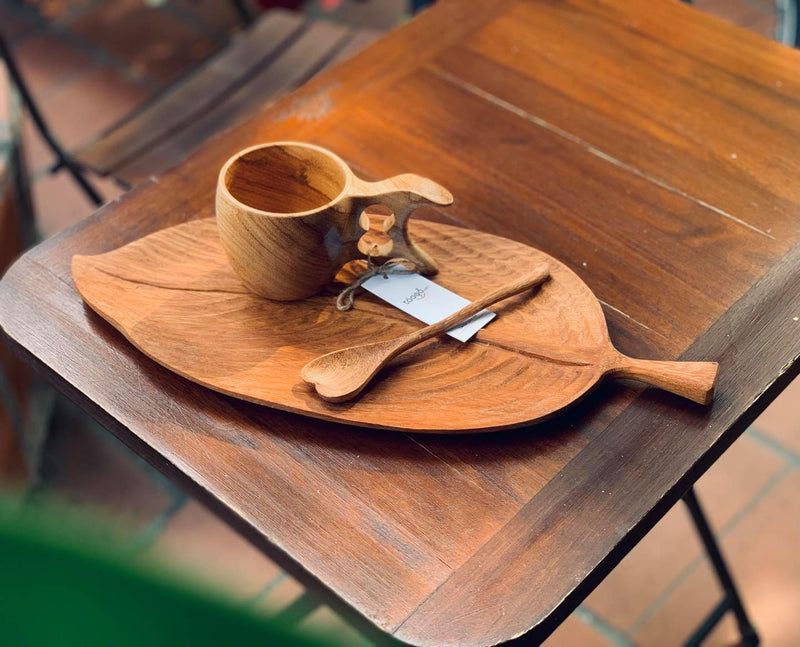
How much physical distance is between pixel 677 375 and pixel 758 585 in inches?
38.6

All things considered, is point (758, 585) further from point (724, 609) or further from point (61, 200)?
point (61, 200)

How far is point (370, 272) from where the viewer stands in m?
1.04

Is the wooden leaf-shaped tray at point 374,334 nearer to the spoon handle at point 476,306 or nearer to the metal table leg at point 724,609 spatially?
the spoon handle at point 476,306

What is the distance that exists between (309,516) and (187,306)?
279 millimetres

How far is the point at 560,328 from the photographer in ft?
3.22

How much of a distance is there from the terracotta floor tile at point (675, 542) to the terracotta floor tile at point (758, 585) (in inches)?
1.2

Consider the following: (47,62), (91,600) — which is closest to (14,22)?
(47,62)

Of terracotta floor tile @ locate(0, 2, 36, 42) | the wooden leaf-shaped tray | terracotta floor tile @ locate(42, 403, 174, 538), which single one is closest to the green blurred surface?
the wooden leaf-shaped tray

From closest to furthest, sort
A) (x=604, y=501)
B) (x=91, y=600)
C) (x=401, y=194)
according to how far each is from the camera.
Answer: (x=91, y=600) → (x=604, y=501) → (x=401, y=194)

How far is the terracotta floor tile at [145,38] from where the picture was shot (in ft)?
9.57

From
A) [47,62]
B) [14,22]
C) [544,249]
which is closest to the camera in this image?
[544,249]

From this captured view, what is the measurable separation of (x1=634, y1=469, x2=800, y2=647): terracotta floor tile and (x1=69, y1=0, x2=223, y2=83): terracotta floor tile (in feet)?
6.39

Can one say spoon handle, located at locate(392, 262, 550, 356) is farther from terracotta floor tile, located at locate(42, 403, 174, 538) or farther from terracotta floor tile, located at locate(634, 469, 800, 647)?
terracotta floor tile, located at locate(42, 403, 174, 538)

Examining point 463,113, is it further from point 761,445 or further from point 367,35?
point 761,445
